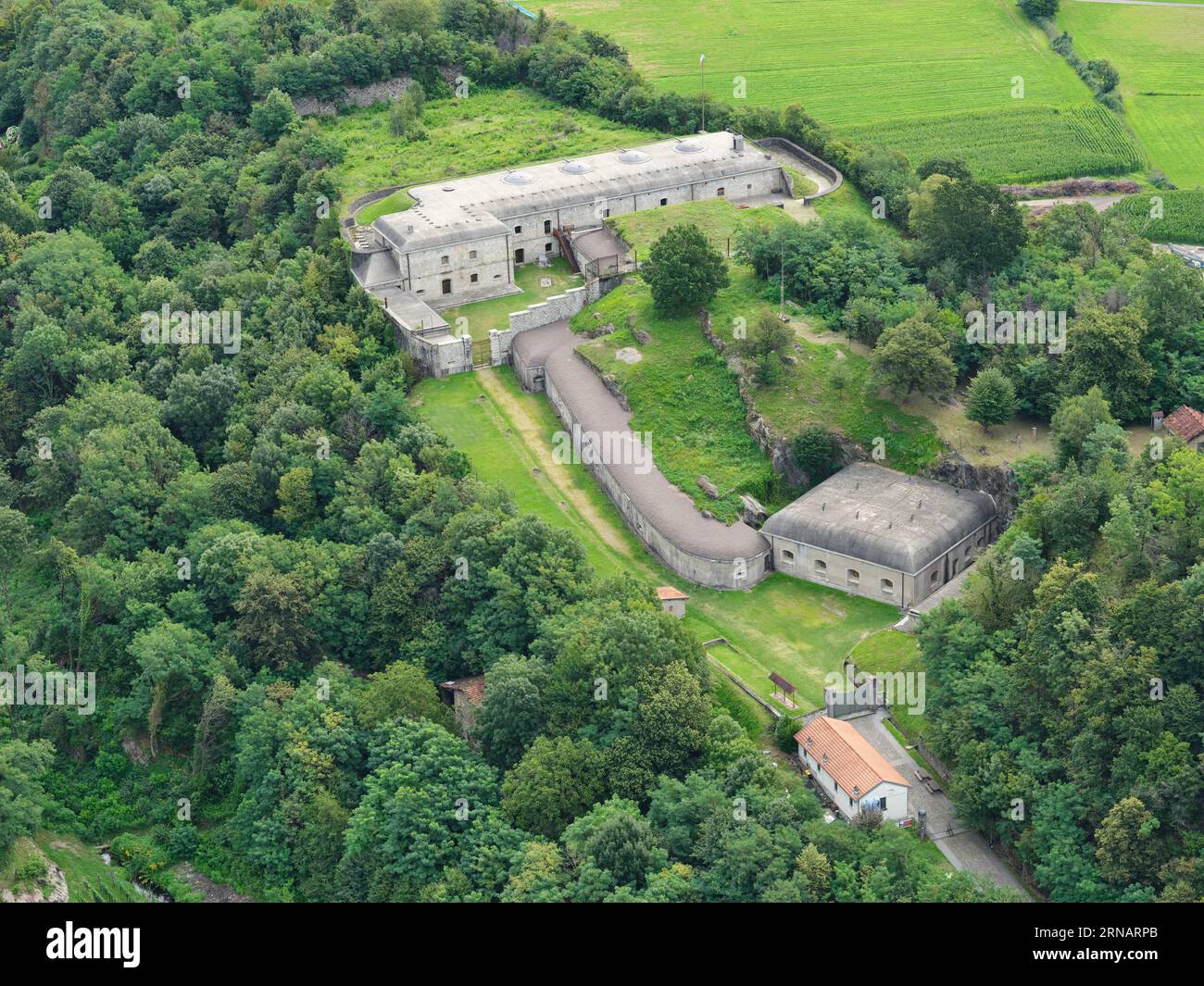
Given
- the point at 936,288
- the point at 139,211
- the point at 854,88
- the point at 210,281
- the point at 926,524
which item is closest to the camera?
the point at 926,524

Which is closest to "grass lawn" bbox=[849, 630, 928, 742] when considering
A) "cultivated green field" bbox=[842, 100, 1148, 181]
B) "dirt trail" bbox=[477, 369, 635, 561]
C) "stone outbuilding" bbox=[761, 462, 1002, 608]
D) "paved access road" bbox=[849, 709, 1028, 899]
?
"paved access road" bbox=[849, 709, 1028, 899]

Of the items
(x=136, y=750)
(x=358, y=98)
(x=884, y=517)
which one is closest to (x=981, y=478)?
(x=884, y=517)

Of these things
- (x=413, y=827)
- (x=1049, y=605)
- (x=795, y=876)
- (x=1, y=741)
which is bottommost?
(x=1, y=741)

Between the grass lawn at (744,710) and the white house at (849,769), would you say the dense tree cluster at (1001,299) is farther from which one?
the white house at (849,769)

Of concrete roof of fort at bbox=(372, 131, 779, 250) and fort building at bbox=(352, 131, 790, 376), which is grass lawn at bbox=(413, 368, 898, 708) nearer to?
fort building at bbox=(352, 131, 790, 376)

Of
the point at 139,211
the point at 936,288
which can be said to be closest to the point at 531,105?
Answer: the point at 139,211

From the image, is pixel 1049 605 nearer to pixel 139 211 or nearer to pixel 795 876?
pixel 795 876

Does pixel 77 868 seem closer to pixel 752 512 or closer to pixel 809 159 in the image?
pixel 752 512
